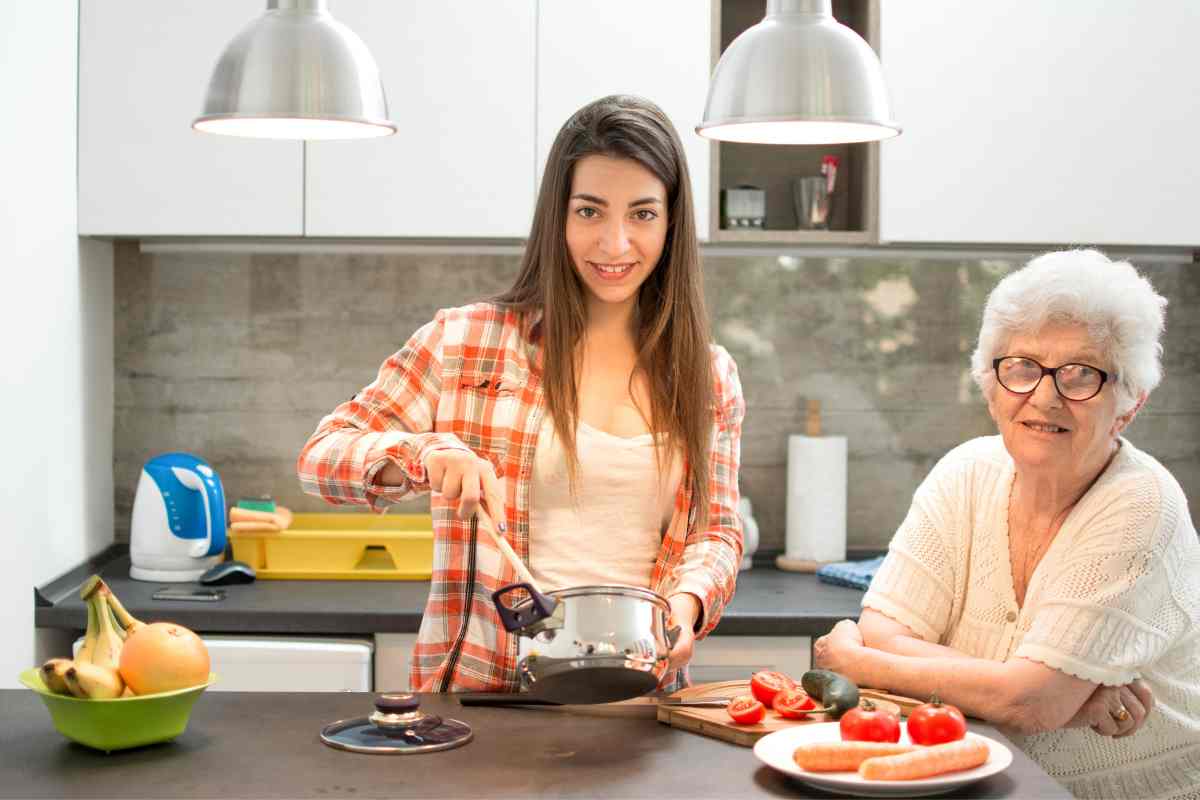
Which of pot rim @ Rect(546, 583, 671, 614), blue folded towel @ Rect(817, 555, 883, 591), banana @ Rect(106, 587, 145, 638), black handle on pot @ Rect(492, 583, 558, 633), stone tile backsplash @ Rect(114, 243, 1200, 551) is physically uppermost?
stone tile backsplash @ Rect(114, 243, 1200, 551)

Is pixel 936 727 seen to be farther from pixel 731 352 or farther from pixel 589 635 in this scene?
pixel 731 352

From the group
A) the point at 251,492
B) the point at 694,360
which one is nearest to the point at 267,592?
the point at 251,492

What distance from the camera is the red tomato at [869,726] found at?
61.7 inches

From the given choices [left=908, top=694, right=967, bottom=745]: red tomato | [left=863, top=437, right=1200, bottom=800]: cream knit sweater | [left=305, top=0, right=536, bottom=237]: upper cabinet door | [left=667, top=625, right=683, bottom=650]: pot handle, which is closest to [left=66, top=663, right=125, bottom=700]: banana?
[left=667, top=625, right=683, bottom=650]: pot handle

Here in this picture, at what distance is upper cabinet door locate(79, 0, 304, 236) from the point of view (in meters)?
3.06

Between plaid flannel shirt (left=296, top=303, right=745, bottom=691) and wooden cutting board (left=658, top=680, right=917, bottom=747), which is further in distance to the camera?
plaid flannel shirt (left=296, top=303, right=745, bottom=691)

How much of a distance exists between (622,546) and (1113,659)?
0.68 m

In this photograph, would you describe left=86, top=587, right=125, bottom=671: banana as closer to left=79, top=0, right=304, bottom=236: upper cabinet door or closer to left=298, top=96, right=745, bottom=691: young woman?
left=298, top=96, right=745, bottom=691: young woman

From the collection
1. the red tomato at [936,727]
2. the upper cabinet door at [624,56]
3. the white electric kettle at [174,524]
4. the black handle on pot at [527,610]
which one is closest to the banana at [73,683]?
the black handle on pot at [527,610]

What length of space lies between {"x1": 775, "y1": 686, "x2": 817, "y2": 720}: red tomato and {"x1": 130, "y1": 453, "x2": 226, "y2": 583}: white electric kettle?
173 cm

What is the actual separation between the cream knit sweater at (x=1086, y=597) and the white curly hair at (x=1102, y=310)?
14 cm

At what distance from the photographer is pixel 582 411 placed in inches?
83.0

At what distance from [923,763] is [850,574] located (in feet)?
5.51

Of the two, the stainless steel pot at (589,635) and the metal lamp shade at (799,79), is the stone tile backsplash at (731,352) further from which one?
the stainless steel pot at (589,635)
